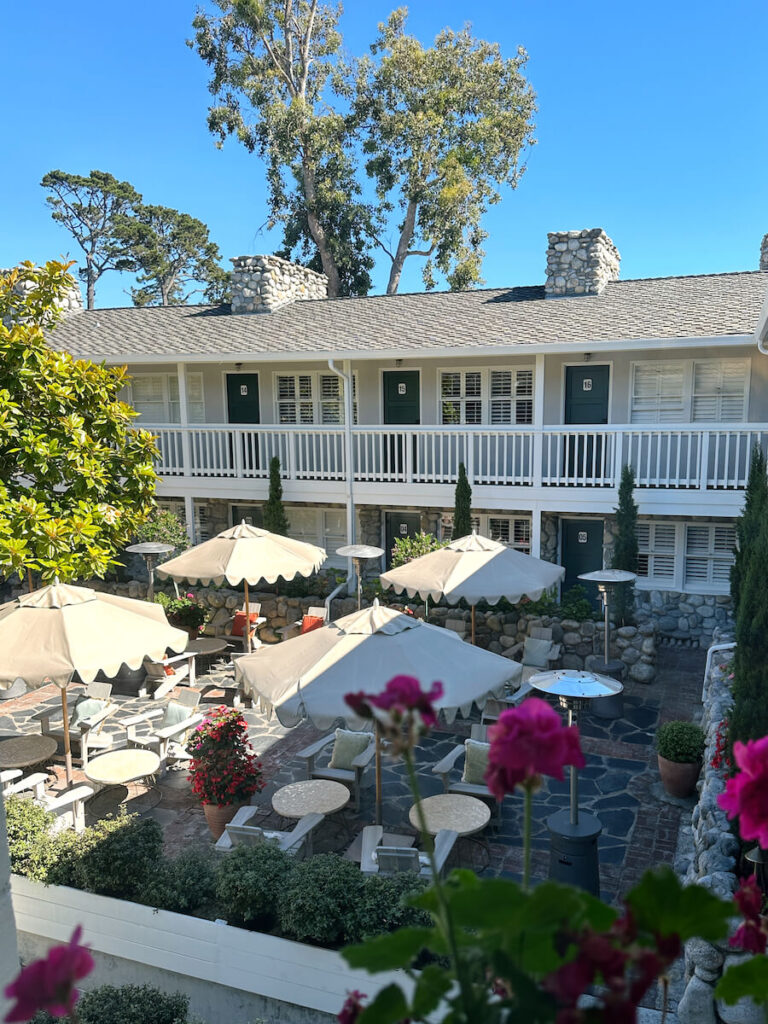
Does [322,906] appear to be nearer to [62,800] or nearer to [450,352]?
[62,800]

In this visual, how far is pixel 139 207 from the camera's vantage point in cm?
5134

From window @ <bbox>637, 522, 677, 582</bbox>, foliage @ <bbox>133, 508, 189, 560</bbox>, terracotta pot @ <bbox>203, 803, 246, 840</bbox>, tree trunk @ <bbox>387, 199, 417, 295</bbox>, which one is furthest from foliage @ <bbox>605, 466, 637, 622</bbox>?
tree trunk @ <bbox>387, 199, 417, 295</bbox>

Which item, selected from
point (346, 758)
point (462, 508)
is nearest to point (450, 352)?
point (462, 508)

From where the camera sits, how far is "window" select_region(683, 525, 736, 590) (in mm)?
15695

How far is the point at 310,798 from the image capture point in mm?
8445

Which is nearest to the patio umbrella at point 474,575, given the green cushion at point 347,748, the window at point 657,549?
the green cushion at point 347,748

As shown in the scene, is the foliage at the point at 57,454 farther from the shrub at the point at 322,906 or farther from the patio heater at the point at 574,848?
the patio heater at the point at 574,848

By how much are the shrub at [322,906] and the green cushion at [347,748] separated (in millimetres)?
3227

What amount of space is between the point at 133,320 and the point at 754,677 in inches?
861

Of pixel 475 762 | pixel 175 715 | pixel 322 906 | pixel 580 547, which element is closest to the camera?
pixel 322 906

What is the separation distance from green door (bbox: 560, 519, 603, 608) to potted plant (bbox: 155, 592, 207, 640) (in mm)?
7843

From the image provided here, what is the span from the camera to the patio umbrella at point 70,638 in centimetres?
812

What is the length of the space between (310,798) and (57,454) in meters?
5.48

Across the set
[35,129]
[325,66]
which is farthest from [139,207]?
[325,66]
